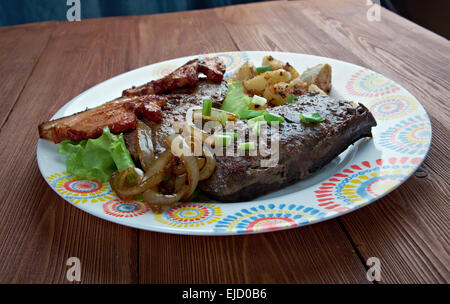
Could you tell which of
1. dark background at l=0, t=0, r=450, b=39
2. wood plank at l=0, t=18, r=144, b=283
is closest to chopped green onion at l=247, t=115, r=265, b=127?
wood plank at l=0, t=18, r=144, b=283

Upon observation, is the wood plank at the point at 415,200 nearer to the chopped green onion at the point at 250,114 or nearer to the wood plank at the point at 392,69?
the wood plank at the point at 392,69

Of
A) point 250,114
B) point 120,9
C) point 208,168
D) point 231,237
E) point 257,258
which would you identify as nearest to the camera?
point 257,258

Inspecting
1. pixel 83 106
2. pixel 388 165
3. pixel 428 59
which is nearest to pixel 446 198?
pixel 388 165

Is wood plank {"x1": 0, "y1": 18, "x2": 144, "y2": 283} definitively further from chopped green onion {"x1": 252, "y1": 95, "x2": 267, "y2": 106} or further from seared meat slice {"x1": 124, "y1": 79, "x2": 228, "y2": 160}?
chopped green onion {"x1": 252, "y1": 95, "x2": 267, "y2": 106}

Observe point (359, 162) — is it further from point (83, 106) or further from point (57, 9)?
point (57, 9)

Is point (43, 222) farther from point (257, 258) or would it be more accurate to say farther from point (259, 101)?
point (259, 101)

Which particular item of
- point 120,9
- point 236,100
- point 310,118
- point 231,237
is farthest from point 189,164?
point 120,9

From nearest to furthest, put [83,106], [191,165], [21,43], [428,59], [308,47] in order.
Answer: [191,165] < [83,106] < [428,59] < [308,47] < [21,43]
